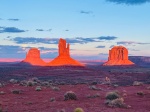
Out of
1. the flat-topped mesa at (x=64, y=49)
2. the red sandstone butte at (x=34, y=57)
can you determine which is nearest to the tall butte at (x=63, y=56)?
the flat-topped mesa at (x=64, y=49)

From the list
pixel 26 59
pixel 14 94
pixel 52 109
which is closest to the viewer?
pixel 52 109

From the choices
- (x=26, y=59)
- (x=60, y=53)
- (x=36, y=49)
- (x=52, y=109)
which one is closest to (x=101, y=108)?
(x=52, y=109)

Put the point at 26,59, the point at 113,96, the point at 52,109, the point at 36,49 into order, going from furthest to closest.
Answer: the point at 26,59
the point at 36,49
the point at 113,96
the point at 52,109

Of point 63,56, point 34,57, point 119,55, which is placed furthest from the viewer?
point 34,57

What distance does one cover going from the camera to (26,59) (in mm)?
168375

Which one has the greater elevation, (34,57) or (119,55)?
(119,55)

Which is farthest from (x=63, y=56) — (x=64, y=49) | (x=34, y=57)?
(x=34, y=57)

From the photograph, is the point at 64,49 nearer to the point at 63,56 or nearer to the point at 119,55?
the point at 63,56

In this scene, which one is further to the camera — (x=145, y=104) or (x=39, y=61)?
(x=39, y=61)

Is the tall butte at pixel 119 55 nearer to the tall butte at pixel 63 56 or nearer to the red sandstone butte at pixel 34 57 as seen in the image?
the red sandstone butte at pixel 34 57

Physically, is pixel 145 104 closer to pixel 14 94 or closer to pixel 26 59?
pixel 14 94

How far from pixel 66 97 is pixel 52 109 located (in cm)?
427

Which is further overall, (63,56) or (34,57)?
(34,57)

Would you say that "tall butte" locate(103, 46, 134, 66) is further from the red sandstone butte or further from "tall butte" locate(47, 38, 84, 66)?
"tall butte" locate(47, 38, 84, 66)
